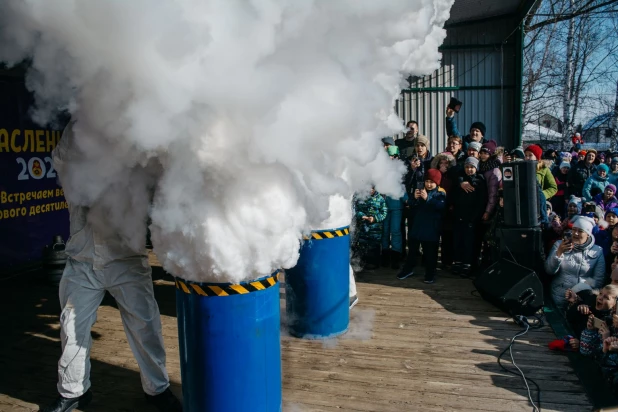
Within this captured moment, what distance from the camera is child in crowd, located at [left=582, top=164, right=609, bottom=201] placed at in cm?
809

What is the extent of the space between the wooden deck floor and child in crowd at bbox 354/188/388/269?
1436 mm

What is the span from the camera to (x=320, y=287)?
4.64m

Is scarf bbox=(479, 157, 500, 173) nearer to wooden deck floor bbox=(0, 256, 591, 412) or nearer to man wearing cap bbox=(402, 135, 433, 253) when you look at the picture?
man wearing cap bbox=(402, 135, 433, 253)

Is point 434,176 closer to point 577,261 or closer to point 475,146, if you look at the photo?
point 475,146

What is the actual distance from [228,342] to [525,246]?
422 centimetres

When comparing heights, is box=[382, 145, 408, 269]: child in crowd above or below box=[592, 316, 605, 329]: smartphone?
above

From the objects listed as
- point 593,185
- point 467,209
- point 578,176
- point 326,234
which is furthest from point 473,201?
point 578,176

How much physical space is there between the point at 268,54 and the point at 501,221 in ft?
15.2

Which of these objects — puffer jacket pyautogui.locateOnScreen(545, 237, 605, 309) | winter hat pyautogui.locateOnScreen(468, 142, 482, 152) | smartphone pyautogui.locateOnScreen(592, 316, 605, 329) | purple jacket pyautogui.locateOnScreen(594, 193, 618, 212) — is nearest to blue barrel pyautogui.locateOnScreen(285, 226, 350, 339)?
smartphone pyautogui.locateOnScreen(592, 316, 605, 329)

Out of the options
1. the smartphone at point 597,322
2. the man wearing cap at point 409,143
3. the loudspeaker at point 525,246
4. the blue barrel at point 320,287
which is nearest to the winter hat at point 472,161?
the loudspeaker at point 525,246

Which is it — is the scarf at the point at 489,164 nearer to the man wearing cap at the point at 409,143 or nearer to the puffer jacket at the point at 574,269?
the man wearing cap at the point at 409,143

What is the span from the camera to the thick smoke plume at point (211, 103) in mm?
2436

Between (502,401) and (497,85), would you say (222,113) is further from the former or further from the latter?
(497,85)

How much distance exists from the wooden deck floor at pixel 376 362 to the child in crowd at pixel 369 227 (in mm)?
1436
